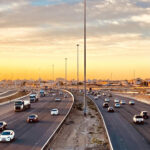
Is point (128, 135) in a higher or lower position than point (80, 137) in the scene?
higher

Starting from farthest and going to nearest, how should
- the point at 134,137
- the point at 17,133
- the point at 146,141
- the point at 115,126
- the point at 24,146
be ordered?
1. the point at 115,126
2. the point at 17,133
3. the point at 134,137
4. the point at 146,141
5. the point at 24,146

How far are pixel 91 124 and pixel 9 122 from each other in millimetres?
13610

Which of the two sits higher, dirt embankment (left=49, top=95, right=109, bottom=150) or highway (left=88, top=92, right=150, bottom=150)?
highway (left=88, top=92, right=150, bottom=150)

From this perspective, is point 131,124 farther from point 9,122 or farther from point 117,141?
point 9,122

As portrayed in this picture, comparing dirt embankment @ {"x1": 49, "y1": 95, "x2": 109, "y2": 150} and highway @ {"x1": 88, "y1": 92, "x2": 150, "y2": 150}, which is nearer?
highway @ {"x1": 88, "y1": 92, "x2": 150, "y2": 150}

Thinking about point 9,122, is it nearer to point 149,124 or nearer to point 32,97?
point 149,124

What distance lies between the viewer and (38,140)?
34.2 meters

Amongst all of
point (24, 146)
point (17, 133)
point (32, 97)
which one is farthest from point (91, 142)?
point (32, 97)

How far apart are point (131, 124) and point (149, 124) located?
2908 millimetres

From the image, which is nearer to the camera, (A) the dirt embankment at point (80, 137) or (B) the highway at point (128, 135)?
(B) the highway at point (128, 135)

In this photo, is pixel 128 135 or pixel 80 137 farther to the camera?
pixel 80 137

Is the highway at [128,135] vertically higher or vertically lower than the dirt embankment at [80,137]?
higher

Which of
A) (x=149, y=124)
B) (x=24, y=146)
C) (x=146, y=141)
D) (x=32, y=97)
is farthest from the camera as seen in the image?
(x=32, y=97)

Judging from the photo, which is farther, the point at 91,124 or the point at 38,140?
the point at 91,124
